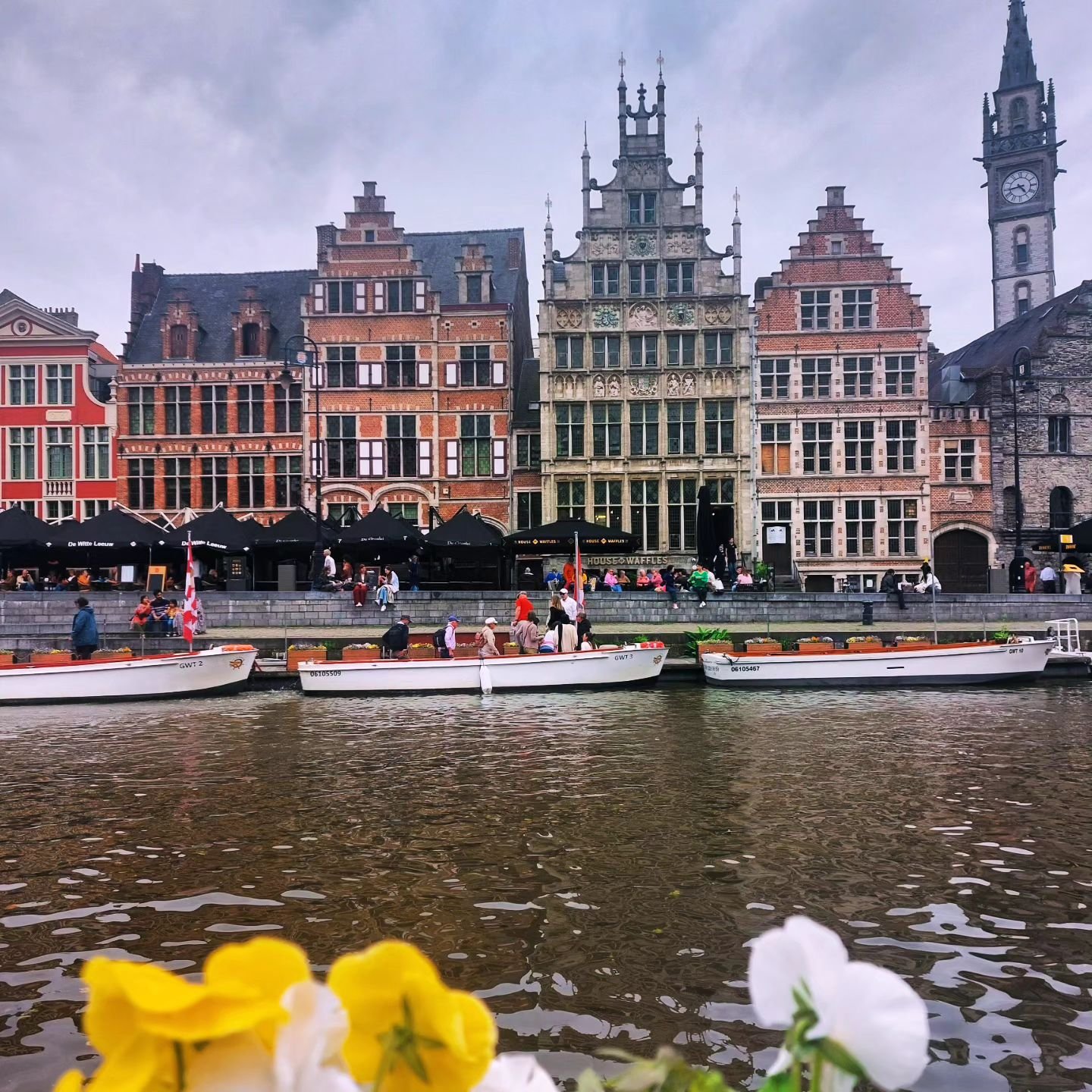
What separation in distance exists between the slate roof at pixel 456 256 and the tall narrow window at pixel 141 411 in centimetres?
1057

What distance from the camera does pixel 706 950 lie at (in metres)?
4.73

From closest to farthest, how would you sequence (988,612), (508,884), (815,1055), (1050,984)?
(815,1055)
(1050,984)
(508,884)
(988,612)

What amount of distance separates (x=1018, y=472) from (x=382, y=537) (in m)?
20.3

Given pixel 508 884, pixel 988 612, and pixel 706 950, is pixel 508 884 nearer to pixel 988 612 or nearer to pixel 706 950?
pixel 706 950

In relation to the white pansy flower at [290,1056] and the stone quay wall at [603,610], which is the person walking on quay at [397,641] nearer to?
the stone quay wall at [603,610]

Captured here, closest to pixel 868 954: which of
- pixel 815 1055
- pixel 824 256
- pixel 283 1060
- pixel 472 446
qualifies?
pixel 815 1055

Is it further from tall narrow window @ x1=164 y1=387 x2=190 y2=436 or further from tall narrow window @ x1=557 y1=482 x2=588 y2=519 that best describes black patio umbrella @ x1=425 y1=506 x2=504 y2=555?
tall narrow window @ x1=164 y1=387 x2=190 y2=436

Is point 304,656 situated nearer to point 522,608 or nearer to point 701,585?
point 522,608

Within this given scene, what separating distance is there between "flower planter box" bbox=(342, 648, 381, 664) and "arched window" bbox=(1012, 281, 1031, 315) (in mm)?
58027

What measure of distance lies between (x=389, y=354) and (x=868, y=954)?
31499 mm

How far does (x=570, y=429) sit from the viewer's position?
33.9 meters

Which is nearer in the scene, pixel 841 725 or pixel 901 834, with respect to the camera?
pixel 901 834

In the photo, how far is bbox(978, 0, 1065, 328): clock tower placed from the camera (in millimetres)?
63094

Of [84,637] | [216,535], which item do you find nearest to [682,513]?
[216,535]
